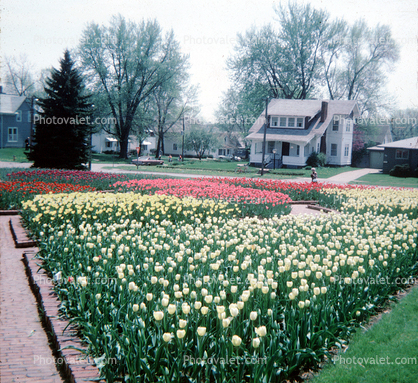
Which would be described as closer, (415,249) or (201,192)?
(415,249)

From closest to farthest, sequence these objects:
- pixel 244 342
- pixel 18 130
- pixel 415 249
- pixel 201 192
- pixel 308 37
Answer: pixel 244 342 < pixel 415 249 < pixel 201 192 < pixel 308 37 < pixel 18 130

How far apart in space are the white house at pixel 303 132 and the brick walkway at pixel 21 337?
122 ft

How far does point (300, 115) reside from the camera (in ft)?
141

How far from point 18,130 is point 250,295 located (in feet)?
202

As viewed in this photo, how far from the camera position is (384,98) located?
5403cm

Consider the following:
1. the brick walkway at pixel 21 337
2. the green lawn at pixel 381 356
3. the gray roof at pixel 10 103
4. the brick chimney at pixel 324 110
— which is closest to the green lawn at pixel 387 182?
the brick chimney at pixel 324 110

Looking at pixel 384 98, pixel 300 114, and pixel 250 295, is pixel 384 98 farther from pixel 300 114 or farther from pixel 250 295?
pixel 250 295

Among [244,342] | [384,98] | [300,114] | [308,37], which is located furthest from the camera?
[384,98]

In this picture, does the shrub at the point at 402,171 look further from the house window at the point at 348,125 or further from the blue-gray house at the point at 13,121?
the blue-gray house at the point at 13,121

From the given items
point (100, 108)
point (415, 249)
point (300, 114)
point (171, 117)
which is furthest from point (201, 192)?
point (171, 117)

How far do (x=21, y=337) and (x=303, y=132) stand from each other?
41.0 meters

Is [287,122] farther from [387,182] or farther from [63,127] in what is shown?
[63,127]

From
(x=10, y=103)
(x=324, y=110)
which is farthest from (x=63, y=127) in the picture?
(x=10, y=103)

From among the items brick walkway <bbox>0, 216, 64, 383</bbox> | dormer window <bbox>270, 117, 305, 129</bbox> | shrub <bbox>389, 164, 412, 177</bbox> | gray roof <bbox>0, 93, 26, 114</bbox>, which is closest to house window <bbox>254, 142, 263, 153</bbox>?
dormer window <bbox>270, 117, 305, 129</bbox>
